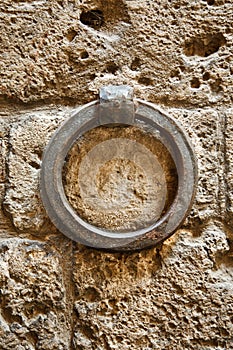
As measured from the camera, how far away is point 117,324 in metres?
1.11

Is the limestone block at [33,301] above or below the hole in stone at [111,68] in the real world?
below

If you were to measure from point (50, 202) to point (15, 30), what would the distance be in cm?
40

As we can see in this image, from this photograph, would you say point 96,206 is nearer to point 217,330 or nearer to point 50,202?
point 50,202

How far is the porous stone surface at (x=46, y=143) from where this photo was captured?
1.12m

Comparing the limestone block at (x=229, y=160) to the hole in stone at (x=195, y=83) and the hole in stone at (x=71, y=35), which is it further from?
the hole in stone at (x=71, y=35)

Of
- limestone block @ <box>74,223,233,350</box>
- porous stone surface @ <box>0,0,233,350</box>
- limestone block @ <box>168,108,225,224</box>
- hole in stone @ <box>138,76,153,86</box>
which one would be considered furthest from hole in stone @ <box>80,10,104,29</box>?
limestone block @ <box>74,223,233,350</box>

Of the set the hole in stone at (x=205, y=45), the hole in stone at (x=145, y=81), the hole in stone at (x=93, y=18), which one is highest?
the hole in stone at (x=93, y=18)

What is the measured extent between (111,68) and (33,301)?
521 millimetres

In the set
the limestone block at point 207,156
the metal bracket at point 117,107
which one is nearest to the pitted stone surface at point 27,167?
the metal bracket at point 117,107

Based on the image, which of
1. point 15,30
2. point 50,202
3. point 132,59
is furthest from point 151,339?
point 15,30

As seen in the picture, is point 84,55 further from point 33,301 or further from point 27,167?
point 33,301

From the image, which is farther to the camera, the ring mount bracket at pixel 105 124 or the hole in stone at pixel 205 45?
the hole in stone at pixel 205 45

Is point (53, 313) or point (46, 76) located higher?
point (46, 76)

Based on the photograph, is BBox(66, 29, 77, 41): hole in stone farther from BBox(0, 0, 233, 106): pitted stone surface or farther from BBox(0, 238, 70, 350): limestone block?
BBox(0, 238, 70, 350): limestone block
